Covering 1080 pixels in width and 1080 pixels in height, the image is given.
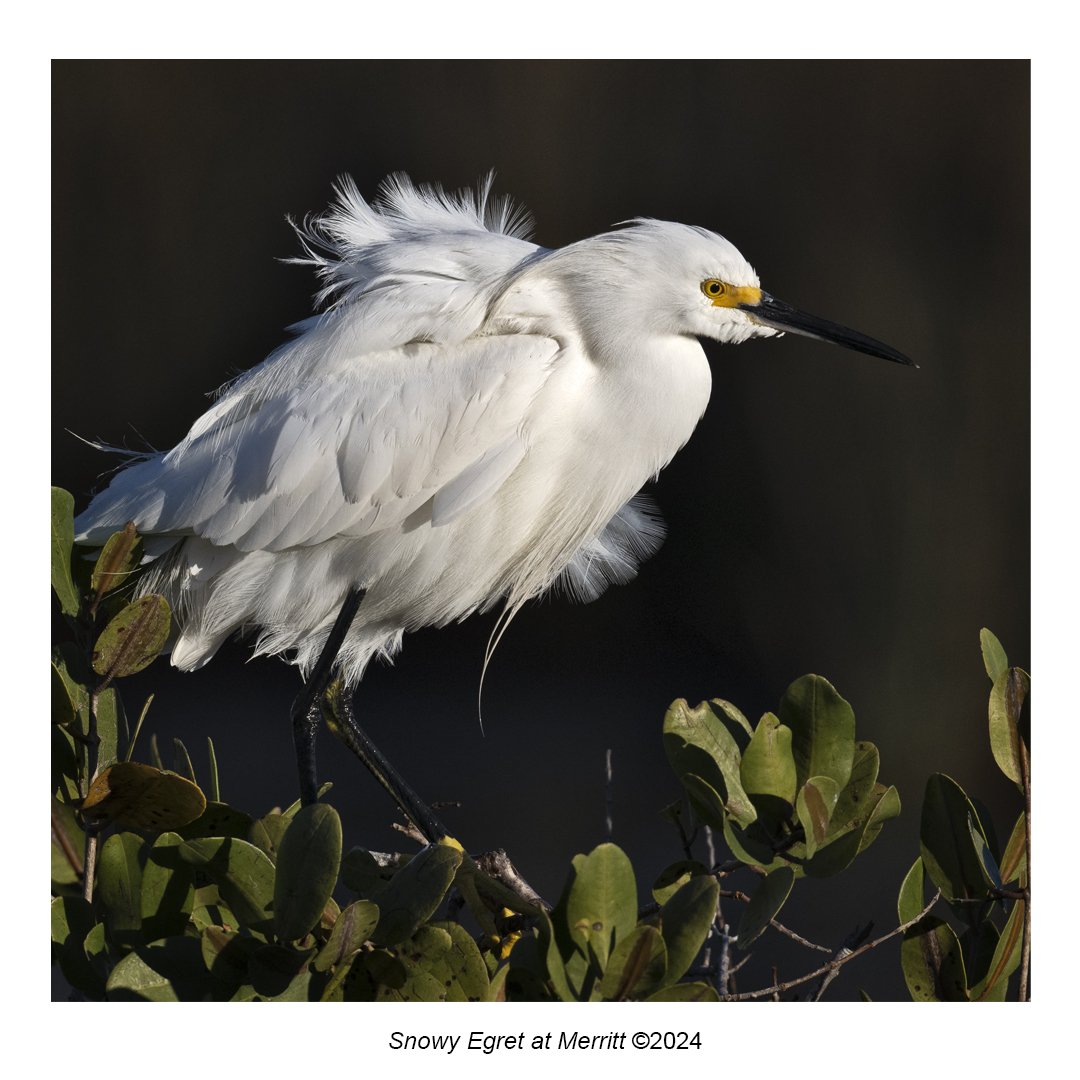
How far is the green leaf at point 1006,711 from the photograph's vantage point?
1095 millimetres

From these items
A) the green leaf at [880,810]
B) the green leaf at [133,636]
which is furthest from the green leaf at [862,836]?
the green leaf at [133,636]

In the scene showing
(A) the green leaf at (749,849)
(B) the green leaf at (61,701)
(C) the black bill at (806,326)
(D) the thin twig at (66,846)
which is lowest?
(D) the thin twig at (66,846)

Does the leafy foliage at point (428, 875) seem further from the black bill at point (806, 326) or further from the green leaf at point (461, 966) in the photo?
the black bill at point (806, 326)

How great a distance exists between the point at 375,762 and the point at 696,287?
785 millimetres

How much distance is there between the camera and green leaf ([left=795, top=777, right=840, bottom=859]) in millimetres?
1045

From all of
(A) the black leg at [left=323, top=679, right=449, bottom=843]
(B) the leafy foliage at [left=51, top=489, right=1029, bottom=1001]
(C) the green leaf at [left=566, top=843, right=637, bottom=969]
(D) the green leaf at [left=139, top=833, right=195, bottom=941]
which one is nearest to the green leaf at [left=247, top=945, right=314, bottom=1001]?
(B) the leafy foliage at [left=51, top=489, right=1029, bottom=1001]

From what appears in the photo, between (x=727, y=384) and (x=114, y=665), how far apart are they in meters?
2.00

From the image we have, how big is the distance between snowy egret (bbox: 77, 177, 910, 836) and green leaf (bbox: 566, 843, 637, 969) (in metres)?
0.63

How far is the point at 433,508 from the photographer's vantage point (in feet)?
5.08

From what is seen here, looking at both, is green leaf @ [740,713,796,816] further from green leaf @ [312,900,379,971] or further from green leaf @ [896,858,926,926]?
green leaf @ [312,900,379,971]

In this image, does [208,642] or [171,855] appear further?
[208,642]

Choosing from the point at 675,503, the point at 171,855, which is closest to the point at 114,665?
the point at 171,855

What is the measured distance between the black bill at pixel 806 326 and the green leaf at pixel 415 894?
803mm

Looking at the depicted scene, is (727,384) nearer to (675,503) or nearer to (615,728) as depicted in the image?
(675,503)
